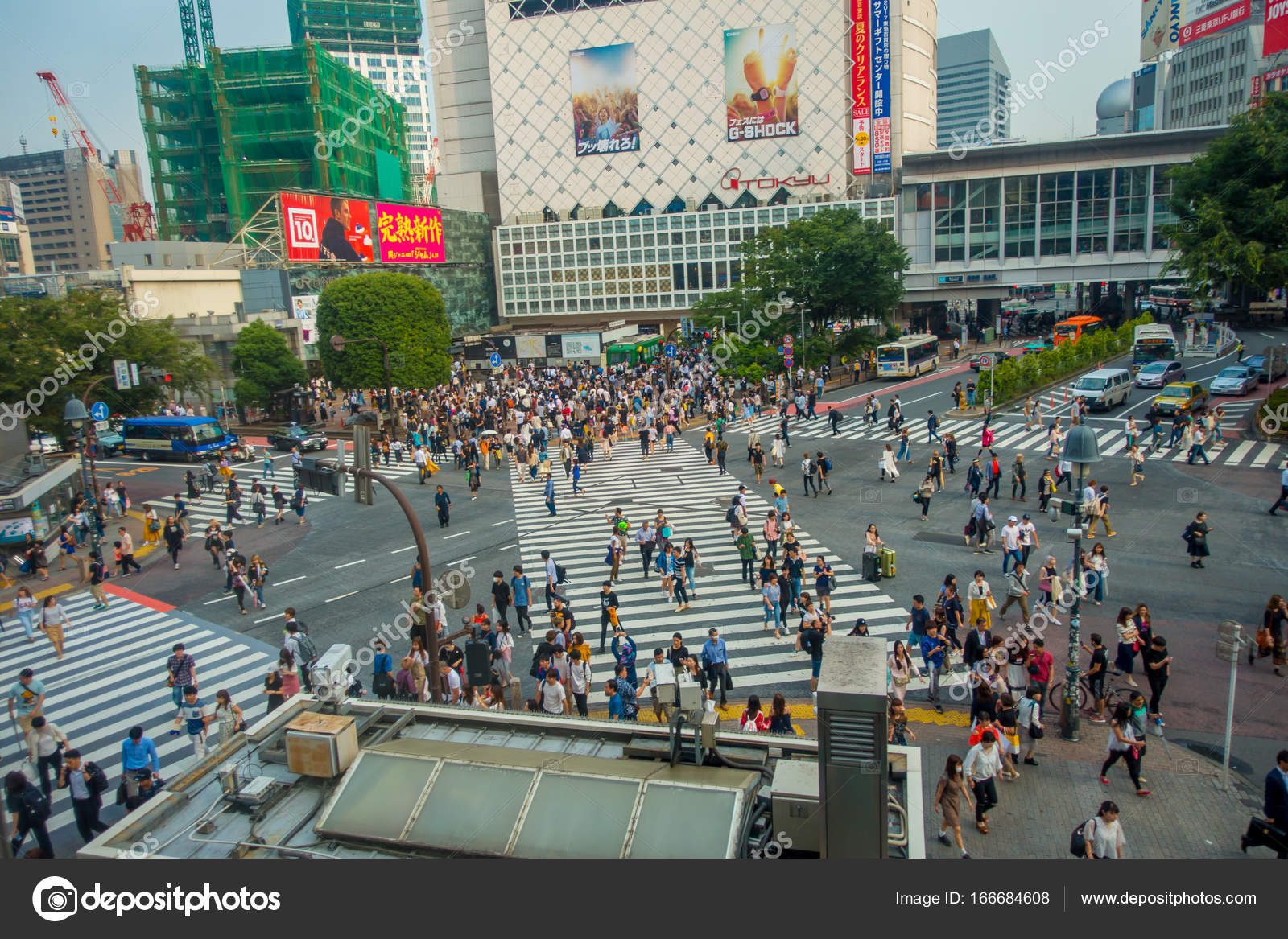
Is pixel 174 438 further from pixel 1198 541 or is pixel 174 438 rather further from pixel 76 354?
pixel 1198 541

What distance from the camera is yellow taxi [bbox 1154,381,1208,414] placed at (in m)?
35.0

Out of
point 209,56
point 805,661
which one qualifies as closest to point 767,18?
point 209,56

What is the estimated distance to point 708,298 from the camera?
56.9m

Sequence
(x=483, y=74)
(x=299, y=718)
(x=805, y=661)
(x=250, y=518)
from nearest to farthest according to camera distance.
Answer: (x=299, y=718) → (x=805, y=661) → (x=250, y=518) → (x=483, y=74)

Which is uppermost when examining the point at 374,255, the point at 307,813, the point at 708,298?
the point at 374,255

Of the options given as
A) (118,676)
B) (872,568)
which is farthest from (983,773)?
(118,676)

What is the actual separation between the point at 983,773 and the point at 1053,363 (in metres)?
41.3

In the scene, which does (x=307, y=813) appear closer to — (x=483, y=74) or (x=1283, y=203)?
(x=1283, y=203)

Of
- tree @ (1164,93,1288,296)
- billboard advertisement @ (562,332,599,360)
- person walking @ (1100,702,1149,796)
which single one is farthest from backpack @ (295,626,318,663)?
billboard advertisement @ (562,332,599,360)

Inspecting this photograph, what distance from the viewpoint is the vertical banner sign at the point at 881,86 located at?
79250mm

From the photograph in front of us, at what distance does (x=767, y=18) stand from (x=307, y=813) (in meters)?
93.0

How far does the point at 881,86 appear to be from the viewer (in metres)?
80.2

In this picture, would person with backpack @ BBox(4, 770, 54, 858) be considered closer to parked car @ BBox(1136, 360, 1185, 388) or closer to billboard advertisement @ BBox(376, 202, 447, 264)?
parked car @ BBox(1136, 360, 1185, 388)

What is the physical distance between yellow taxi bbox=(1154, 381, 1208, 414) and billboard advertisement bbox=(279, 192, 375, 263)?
178ft
